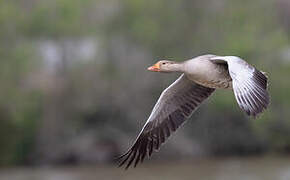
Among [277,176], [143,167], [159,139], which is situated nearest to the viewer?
[159,139]

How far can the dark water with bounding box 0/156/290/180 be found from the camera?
26172mm

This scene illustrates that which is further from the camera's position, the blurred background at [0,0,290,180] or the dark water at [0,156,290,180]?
the blurred background at [0,0,290,180]

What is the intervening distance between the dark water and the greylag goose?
14.6 m

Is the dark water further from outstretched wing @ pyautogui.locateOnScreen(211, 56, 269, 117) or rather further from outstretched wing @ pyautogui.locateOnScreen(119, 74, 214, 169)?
outstretched wing @ pyautogui.locateOnScreen(211, 56, 269, 117)

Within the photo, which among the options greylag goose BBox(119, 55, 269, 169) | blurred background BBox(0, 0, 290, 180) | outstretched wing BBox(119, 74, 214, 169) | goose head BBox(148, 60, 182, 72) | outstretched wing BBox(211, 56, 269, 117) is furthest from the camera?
blurred background BBox(0, 0, 290, 180)

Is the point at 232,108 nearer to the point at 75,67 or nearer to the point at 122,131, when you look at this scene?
the point at 122,131

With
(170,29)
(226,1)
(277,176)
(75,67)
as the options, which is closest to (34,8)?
(75,67)

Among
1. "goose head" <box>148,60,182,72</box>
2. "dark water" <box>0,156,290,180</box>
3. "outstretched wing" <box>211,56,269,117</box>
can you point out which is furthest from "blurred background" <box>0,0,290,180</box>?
"outstretched wing" <box>211,56,269,117</box>

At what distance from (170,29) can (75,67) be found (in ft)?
13.0

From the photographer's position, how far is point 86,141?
28828 millimetres

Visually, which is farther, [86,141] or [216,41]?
[216,41]

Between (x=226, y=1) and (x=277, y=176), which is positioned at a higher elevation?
(x=226, y=1)

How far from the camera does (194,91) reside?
37.2ft

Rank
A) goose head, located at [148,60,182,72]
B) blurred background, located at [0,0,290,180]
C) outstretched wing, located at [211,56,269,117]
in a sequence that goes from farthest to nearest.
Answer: blurred background, located at [0,0,290,180] → goose head, located at [148,60,182,72] → outstretched wing, located at [211,56,269,117]
